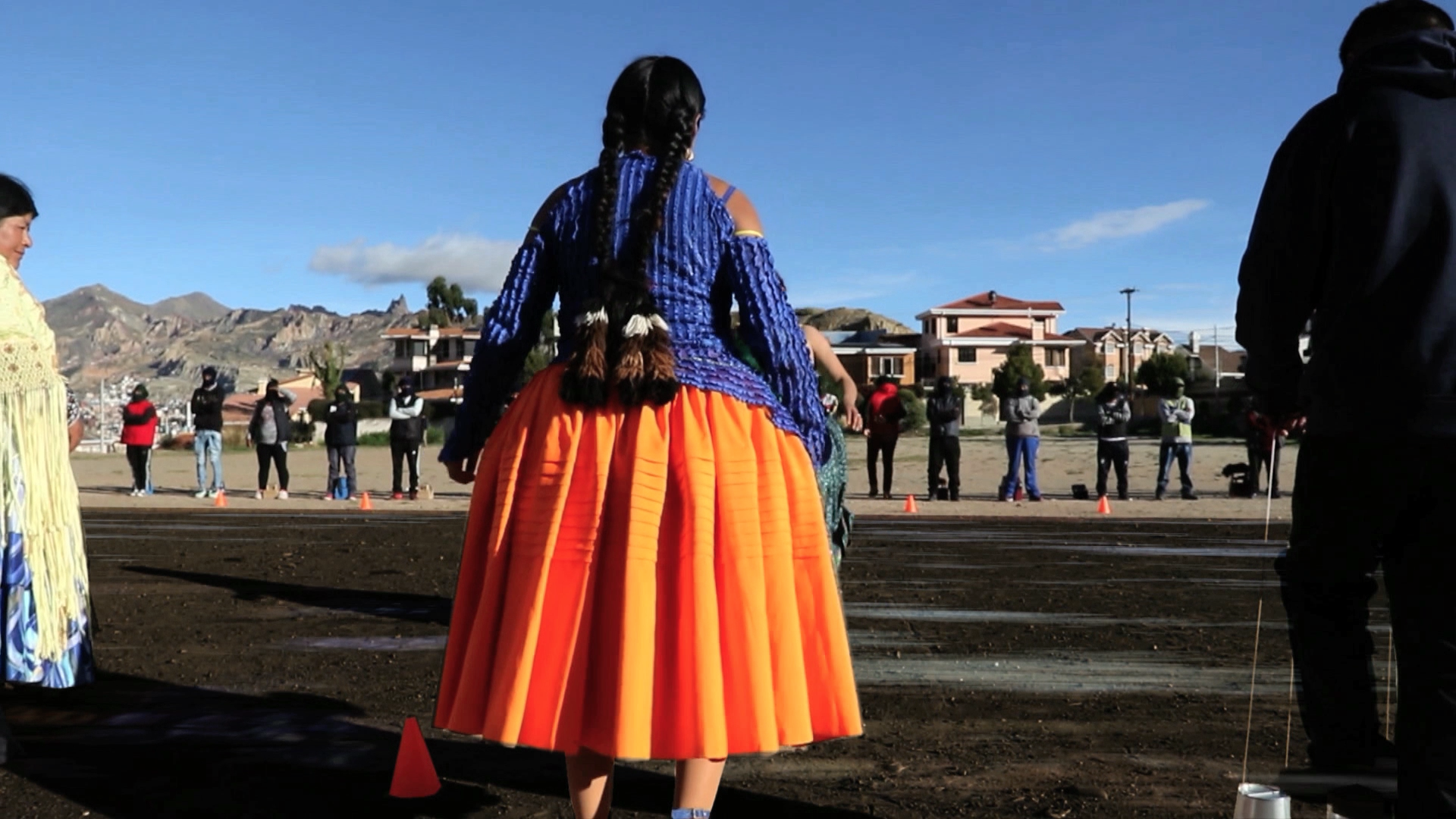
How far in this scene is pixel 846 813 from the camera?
3650mm

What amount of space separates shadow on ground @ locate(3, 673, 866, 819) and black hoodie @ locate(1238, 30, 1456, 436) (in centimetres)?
172

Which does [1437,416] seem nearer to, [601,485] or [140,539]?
[601,485]

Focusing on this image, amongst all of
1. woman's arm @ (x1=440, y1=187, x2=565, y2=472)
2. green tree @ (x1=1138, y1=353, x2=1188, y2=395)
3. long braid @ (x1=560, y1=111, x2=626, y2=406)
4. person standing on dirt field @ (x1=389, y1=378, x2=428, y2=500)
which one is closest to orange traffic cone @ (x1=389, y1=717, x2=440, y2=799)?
woman's arm @ (x1=440, y1=187, x2=565, y2=472)

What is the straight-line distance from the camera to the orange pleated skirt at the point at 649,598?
291 cm

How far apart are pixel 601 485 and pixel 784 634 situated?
0.54m

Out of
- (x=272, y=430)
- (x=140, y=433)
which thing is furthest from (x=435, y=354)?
(x=272, y=430)

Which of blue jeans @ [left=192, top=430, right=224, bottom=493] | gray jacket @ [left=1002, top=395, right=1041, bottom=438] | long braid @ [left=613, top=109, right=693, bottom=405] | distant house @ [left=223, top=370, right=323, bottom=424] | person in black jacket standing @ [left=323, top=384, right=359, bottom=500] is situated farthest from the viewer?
distant house @ [left=223, top=370, right=323, bottom=424]

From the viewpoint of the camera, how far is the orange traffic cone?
12.4ft

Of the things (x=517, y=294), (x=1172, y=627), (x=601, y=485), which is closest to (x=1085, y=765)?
(x=601, y=485)

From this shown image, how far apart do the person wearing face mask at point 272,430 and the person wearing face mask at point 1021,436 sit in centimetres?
1020

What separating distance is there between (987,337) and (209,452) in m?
91.3

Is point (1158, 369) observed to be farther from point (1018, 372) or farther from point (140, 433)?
point (140, 433)

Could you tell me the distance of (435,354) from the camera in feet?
390

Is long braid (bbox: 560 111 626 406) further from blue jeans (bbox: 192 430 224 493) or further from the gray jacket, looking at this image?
blue jeans (bbox: 192 430 224 493)
